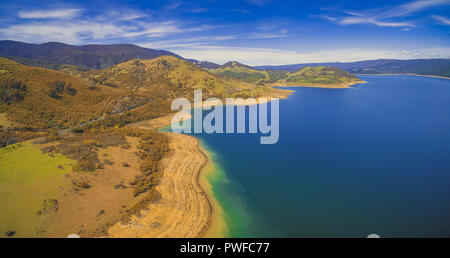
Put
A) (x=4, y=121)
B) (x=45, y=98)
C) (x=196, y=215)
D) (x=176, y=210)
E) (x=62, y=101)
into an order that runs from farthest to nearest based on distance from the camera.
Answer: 1. (x=62, y=101)
2. (x=45, y=98)
3. (x=4, y=121)
4. (x=176, y=210)
5. (x=196, y=215)

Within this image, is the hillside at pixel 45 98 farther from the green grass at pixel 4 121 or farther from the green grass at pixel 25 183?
the green grass at pixel 25 183

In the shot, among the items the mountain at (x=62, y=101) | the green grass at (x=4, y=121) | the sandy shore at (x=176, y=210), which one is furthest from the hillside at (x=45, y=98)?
the sandy shore at (x=176, y=210)

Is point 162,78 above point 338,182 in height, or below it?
above

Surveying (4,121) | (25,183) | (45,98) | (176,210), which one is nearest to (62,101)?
(45,98)

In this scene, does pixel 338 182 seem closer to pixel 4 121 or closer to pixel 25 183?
pixel 25 183

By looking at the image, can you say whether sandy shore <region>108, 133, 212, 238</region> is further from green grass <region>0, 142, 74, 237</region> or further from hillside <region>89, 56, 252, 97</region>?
hillside <region>89, 56, 252, 97</region>

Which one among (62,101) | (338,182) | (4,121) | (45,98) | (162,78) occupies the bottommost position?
(338,182)

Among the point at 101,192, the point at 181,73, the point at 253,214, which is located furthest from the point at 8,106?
the point at 181,73

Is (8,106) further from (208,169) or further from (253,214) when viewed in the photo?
(253,214)
